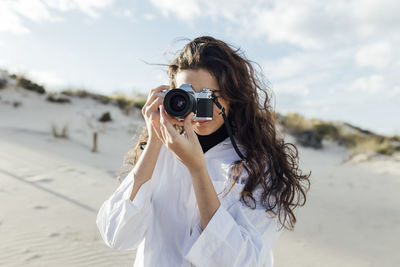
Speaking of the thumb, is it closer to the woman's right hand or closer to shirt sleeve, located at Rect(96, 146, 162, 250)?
the woman's right hand

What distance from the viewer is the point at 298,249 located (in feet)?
11.7

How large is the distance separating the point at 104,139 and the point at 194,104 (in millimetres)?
9393

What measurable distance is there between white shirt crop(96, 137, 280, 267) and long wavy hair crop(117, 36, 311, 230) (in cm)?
6

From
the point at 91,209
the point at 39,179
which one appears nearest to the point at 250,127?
the point at 91,209

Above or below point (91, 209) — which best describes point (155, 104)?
above

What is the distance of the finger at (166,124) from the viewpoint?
1.09 meters

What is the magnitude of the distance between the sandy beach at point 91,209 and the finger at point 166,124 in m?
2.37

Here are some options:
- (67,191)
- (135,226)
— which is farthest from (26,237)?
(135,226)

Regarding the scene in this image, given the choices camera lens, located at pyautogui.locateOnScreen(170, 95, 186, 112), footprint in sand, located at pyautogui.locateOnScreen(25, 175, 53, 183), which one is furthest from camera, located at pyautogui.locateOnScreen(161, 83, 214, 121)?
footprint in sand, located at pyautogui.locateOnScreen(25, 175, 53, 183)

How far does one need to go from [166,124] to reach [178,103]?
98 mm

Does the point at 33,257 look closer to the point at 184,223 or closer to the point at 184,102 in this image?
the point at 184,223

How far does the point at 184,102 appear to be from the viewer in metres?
1.15

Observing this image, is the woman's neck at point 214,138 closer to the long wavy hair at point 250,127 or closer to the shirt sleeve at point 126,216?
the long wavy hair at point 250,127

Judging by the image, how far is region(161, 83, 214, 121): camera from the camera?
3.75 ft
